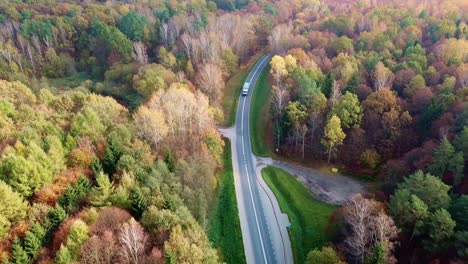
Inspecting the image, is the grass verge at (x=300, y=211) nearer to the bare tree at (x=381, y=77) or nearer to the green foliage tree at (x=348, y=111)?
the green foliage tree at (x=348, y=111)

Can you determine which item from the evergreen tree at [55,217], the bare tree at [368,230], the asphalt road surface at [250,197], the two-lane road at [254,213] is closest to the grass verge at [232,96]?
the asphalt road surface at [250,197]

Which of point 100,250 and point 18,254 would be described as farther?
point 100,250

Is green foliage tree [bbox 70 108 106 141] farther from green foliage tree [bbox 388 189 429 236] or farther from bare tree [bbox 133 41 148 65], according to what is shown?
green foliage tree [bbox 388 189 429 236]

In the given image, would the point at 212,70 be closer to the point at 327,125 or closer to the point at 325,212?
the point at 327,125

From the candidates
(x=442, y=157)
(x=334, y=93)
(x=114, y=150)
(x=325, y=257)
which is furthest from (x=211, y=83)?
(x=325, y=257)

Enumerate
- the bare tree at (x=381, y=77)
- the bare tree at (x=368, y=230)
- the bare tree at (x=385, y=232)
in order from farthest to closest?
the bare tree at (x=381, y=77) → the bare tree at (x=368, y=230) → the bare tree at (x=385, y=232)

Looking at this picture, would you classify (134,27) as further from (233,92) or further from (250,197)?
(250,197)

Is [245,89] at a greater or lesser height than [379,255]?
greater

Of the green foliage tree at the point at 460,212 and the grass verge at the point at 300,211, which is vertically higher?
the green foliage tree at the point at 460,212
